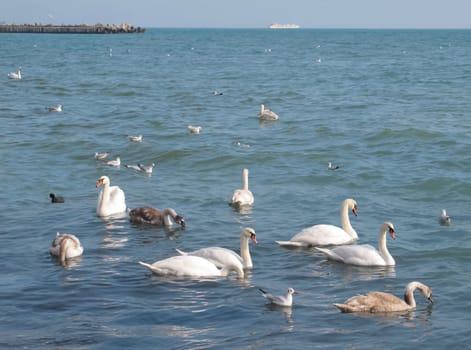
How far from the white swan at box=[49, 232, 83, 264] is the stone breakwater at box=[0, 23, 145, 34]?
161621 mm

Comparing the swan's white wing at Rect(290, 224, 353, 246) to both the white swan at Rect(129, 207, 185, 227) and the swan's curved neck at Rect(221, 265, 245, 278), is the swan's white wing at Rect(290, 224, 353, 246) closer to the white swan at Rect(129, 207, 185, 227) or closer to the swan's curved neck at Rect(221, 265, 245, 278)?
the swan's curved neck at Rect(221, 265, 245, 278)

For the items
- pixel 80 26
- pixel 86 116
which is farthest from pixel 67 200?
pixel 80 26

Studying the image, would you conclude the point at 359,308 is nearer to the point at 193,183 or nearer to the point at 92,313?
the point at 92,313

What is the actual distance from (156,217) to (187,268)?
3585mm

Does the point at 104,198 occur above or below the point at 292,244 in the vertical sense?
above

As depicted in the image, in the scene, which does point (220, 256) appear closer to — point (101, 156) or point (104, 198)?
point (104, 198)

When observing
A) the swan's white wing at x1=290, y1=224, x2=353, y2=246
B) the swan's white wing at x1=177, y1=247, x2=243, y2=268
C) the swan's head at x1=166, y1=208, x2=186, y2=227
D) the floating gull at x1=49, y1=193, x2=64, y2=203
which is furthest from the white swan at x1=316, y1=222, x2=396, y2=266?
the floating gull at x1=49, y1=193, x2=64, y2=203

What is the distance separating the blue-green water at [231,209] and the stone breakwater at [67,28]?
440ft

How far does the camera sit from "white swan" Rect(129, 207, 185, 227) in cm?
1600

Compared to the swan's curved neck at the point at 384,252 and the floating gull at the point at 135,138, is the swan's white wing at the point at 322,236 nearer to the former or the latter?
the swan's curved neck at the point at 384,252

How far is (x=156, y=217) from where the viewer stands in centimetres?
1622

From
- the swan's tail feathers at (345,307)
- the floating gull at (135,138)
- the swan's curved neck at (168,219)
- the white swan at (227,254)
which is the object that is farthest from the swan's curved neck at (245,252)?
the floating gull at (135,138)

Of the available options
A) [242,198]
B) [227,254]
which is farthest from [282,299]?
[242,198]

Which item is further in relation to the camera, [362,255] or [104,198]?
[104,198]
